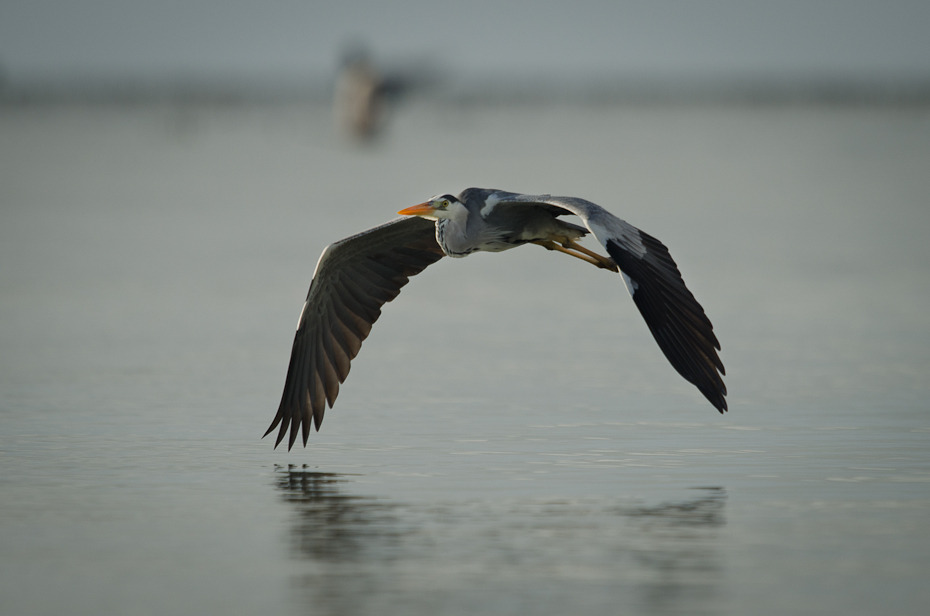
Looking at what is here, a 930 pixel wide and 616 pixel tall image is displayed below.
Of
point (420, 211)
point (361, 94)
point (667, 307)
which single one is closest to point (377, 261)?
point (420, 211)

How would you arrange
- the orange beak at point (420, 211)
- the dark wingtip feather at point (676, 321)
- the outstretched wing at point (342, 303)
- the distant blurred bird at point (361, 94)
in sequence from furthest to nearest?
1. the distant blurred bird at point (361, 94)
2. the orange beak at point (420, 211)
3. the outstretched wing at point (342, 303)
4. the dark wingtip feather at point (676, 321)

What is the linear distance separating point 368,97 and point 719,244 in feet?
86.2

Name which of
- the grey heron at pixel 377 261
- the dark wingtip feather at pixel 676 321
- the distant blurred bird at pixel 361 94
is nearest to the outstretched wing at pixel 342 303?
the grey heron at pixel 377 261

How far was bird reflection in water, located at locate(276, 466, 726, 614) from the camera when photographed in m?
7.76

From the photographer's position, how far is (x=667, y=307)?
32.6ft

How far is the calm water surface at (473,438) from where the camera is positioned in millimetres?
8148

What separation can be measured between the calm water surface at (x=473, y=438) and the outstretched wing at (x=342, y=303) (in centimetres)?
36

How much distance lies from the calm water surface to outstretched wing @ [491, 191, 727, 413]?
2.31ft

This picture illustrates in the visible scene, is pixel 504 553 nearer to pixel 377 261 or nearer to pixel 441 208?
pixel 441 208

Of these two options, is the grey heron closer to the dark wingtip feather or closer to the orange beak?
the orange beak

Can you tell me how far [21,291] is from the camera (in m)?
20.7

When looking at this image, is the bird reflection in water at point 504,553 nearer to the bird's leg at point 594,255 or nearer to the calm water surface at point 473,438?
the calm water surface at point 473,438

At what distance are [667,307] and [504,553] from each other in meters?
2.08

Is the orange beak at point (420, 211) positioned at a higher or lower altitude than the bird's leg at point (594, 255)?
higher
